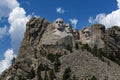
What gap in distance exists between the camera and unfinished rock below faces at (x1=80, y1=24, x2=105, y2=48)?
502ft

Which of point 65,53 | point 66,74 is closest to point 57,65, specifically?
point 66,74

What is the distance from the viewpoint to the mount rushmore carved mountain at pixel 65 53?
12481 centimetres

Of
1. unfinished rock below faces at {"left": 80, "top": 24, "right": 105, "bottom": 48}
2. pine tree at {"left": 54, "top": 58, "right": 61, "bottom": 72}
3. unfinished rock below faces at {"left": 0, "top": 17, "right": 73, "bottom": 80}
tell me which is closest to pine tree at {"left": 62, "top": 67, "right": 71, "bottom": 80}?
pine tree at {"left": 54, "top": 58, "right": 61, "bottom": 72}

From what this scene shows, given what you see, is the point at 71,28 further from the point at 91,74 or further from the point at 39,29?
the point at 91,74

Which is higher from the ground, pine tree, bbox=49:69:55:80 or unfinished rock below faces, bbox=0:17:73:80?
unfinished rock below faces, bbox=0:17:73:80

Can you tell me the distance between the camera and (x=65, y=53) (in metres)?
138

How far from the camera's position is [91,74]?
124 m

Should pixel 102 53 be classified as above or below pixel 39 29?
below

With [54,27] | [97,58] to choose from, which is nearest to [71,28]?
[54,27]

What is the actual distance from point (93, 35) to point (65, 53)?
21.0 meters

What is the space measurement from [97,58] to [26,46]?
25910 mm

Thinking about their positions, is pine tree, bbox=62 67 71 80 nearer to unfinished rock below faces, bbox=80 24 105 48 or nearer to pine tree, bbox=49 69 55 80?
pine tree, bbox=49 69 55 80

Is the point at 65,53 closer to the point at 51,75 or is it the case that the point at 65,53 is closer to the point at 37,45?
the point at 37,45

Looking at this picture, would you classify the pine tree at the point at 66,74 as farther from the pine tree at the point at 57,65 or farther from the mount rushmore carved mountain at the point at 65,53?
the pine tree at the point at 57,65
